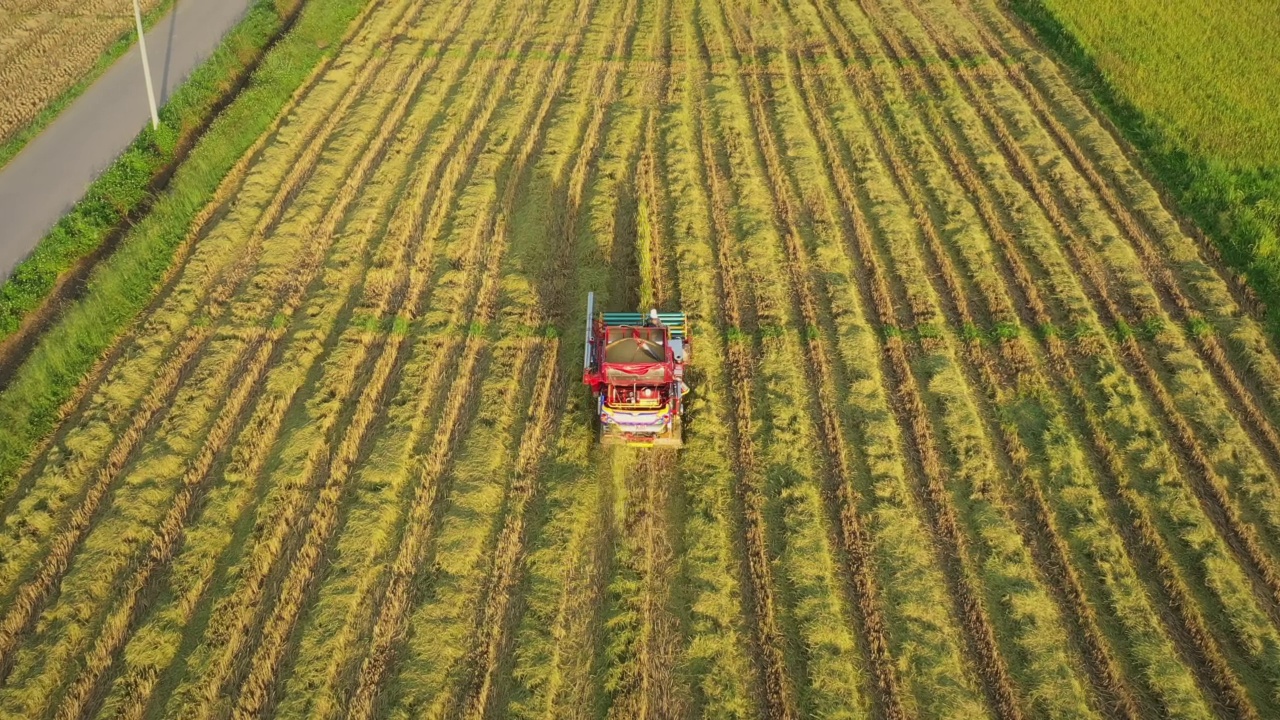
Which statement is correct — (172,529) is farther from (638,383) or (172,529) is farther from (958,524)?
(958,524)

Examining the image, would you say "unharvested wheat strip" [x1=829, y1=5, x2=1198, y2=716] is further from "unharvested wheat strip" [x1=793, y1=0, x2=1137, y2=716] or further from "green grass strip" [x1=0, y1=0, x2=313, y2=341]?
"green grass strip" [x1=0, y1=0, x2=313, y2=341]

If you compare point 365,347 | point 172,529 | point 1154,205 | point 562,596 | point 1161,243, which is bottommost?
point 172,529

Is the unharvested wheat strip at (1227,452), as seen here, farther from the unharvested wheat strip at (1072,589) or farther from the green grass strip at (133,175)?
the green grass strip at (133,175)

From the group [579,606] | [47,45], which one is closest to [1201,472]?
[579,606]

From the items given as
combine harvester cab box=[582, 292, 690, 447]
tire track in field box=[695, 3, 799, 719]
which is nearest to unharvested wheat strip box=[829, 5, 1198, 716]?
tire track in field box=[695, 3, 799, 719]

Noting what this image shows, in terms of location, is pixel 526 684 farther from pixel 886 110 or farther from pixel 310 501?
pixel 886 110

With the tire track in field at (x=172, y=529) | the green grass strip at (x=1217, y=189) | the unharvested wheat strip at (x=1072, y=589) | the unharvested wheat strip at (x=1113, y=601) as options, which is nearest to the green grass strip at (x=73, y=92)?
the tire track in field at (x=172, y=529)

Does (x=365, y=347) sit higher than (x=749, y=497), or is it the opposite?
(x=749, y=497)
